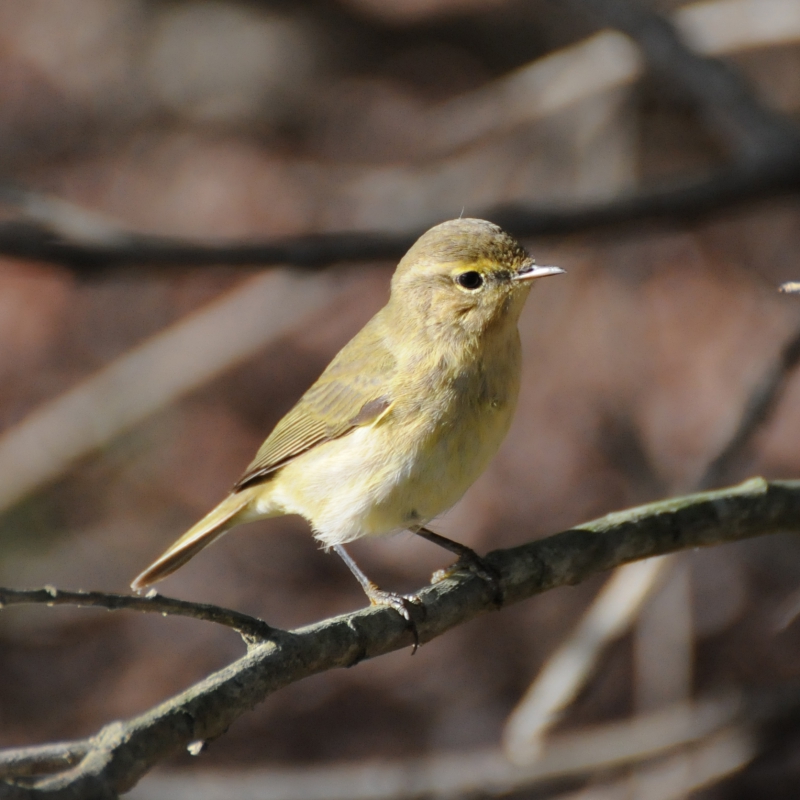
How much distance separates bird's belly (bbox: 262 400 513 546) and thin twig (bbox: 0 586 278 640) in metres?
1.26

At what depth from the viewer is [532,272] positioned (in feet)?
11.7

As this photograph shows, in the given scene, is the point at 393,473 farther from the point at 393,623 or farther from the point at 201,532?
the point at 201,532

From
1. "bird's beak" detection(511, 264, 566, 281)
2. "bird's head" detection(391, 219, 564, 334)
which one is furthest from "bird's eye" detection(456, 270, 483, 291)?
"bird's beak" detection(511, 264, 566, 281)

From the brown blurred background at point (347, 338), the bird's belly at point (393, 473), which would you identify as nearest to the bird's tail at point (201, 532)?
the bird's belly at point (393, 473)

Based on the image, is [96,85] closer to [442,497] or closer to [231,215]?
[231,215]

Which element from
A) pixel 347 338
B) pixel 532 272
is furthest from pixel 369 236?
pixel 347 338

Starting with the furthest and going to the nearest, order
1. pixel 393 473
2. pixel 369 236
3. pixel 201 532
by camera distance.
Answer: pixel 369 236
pixel 201 532
pixel 393 473

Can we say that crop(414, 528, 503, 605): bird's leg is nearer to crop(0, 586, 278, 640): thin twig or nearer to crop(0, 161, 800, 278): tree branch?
crop(0, 586, 278, 640): thin twig

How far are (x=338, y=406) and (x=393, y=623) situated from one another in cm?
136

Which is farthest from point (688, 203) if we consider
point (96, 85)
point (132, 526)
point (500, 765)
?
point (96, 85)

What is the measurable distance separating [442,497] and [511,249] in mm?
935

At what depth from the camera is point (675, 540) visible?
3.10 metres

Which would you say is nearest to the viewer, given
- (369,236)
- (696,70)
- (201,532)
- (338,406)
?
(338,406)

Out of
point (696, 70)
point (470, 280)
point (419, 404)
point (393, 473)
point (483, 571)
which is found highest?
point (696, 70)
